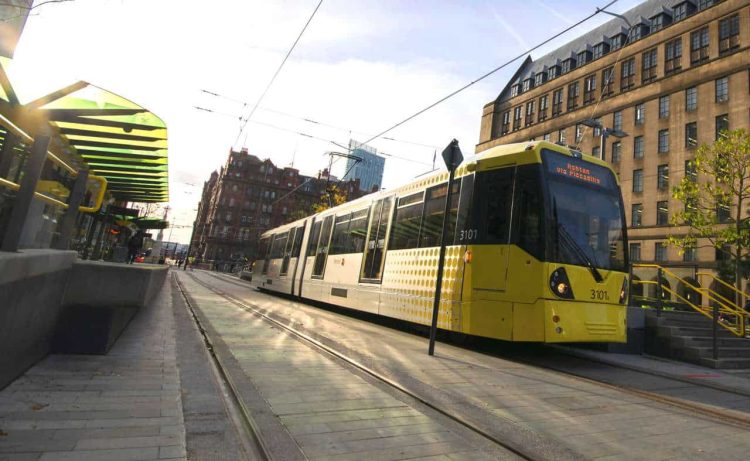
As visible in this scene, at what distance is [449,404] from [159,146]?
20.1 feet

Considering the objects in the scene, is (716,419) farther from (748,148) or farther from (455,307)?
(748,148)

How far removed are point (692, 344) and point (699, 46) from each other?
37.1 m

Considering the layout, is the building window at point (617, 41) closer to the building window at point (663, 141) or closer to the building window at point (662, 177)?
the building window at point (663, 141)

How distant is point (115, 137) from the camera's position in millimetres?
6301

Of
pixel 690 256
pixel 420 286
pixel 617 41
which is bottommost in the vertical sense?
pixel 420 286

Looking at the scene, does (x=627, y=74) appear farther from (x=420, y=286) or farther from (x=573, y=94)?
(x=420, y=286)

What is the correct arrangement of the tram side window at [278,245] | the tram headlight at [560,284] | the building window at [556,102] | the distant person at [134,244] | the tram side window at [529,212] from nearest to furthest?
the tram headlight at [560,284]
the tram side window at [529,212]
the distant person at [134,244]
the tram side window at [278,245]
the building window at [556,102]

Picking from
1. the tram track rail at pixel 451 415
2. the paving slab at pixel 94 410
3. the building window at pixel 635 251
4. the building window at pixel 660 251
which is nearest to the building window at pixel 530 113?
the building window at pixel 635 251

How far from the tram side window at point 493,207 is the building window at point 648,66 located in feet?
128

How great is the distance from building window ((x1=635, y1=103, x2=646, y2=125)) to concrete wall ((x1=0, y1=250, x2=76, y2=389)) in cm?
4340

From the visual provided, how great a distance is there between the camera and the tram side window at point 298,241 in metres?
16.8

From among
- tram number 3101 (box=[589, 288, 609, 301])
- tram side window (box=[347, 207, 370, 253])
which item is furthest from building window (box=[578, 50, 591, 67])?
tram number 3101 (box=[589, 288, 609, 301])

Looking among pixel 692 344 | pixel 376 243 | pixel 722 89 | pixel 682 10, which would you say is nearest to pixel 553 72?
pixel 682 10

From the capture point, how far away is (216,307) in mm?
11195
